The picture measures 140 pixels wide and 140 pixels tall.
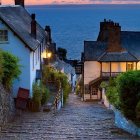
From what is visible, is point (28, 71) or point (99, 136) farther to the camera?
point (28, 71)

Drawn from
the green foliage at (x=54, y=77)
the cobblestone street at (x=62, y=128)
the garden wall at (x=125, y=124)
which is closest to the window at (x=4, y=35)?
the cobblestone street at (x=62, y=128)

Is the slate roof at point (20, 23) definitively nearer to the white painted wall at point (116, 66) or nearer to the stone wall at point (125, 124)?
the stone wall at point (125, 124)

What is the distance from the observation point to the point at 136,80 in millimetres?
27234

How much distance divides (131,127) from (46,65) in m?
23.6

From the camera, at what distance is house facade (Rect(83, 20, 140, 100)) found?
58594mm

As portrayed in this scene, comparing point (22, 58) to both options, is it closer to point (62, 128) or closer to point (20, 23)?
point (20, 23)

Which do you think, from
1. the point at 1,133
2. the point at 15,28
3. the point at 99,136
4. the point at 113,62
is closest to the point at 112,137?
the point at 99,136

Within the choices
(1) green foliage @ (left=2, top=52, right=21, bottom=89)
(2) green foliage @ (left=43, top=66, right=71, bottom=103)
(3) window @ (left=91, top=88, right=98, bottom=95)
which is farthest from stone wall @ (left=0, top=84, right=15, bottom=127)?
(3) window @ (left=91, top=88, right=98, bottom=95)

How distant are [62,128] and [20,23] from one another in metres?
16.6

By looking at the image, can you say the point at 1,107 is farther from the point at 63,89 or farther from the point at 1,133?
the point at 63,89

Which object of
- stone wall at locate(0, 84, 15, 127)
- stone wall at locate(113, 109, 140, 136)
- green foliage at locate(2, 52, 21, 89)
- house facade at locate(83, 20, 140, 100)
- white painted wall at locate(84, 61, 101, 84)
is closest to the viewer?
stone wall at locate(113, 109, 140, 136)

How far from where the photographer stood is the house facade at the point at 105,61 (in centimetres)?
5859

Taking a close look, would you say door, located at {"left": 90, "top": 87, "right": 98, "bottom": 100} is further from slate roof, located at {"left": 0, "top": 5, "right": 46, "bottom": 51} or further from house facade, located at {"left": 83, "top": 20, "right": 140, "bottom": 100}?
slate roof, located at {"left": 0, "top": 5, "right": 46, "bottom": 51}

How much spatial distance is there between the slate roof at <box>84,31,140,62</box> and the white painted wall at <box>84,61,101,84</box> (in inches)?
26.2
